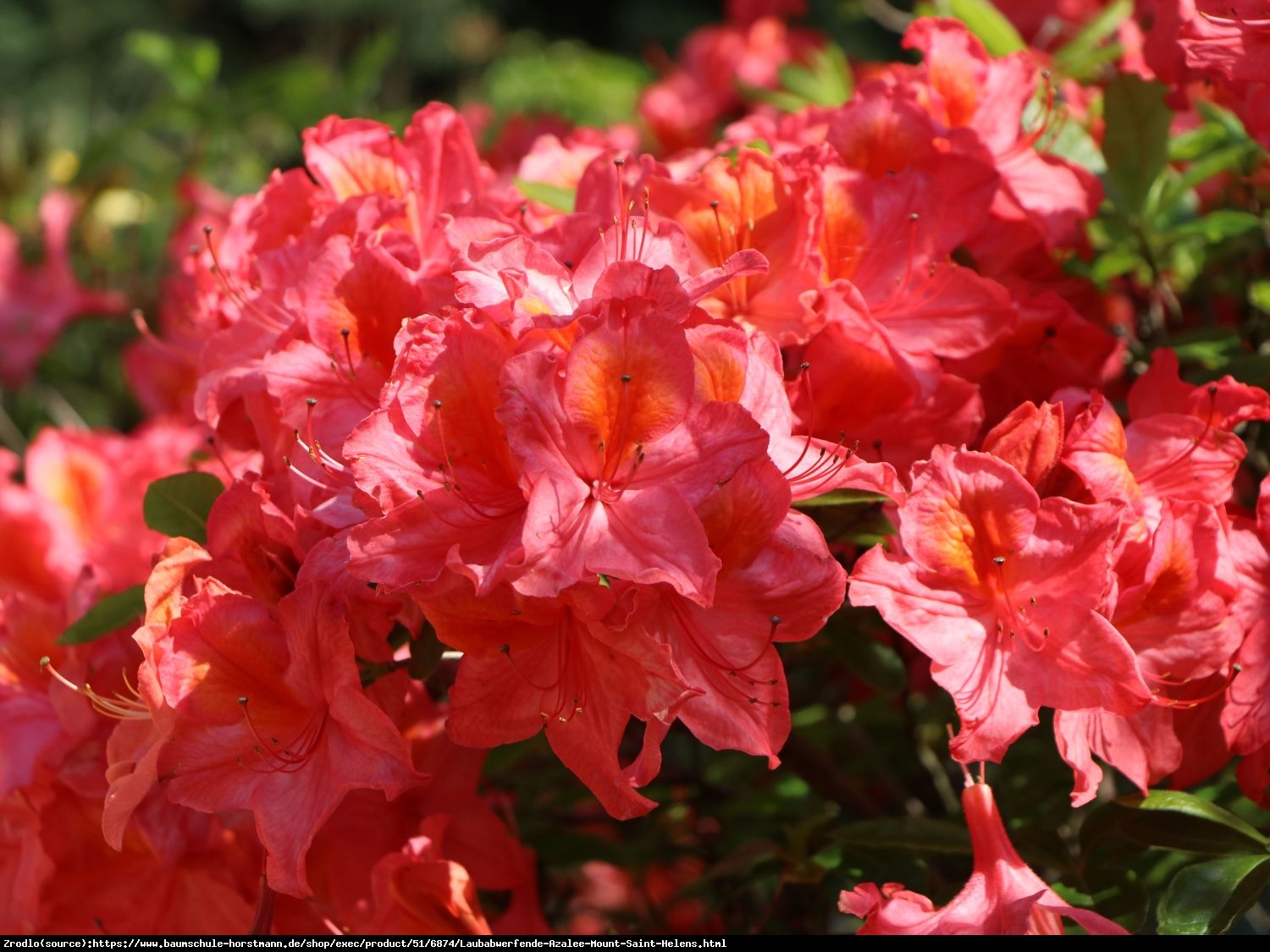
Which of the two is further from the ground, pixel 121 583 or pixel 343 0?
pixel 121 583

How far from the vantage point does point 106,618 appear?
1060 mm

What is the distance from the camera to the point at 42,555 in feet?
4.59

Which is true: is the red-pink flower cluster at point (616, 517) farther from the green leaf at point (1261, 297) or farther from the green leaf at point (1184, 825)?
the green leaf at point (1261, 297)

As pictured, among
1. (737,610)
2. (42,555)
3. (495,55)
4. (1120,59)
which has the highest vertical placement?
(1120,59)

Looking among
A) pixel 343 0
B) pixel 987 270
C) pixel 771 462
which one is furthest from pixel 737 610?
pixel 343 0

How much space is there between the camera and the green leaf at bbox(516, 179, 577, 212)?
3.81 feet

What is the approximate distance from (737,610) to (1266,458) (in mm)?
575

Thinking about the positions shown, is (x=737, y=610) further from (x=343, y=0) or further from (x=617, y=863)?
(x=343, y=0)

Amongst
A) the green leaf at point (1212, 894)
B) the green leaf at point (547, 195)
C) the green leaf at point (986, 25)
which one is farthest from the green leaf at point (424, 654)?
the green leaf at point (986, 25)

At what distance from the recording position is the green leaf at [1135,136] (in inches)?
45.6

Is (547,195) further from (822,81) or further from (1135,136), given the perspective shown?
(822,81)

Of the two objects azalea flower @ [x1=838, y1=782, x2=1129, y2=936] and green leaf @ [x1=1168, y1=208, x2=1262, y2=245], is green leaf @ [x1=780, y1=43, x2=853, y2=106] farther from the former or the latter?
azalea flower @ [x1=838, y1=782, x2=1129, y2=936]

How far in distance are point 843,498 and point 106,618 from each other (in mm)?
564

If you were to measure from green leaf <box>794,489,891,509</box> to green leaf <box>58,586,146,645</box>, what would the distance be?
1.65ft
